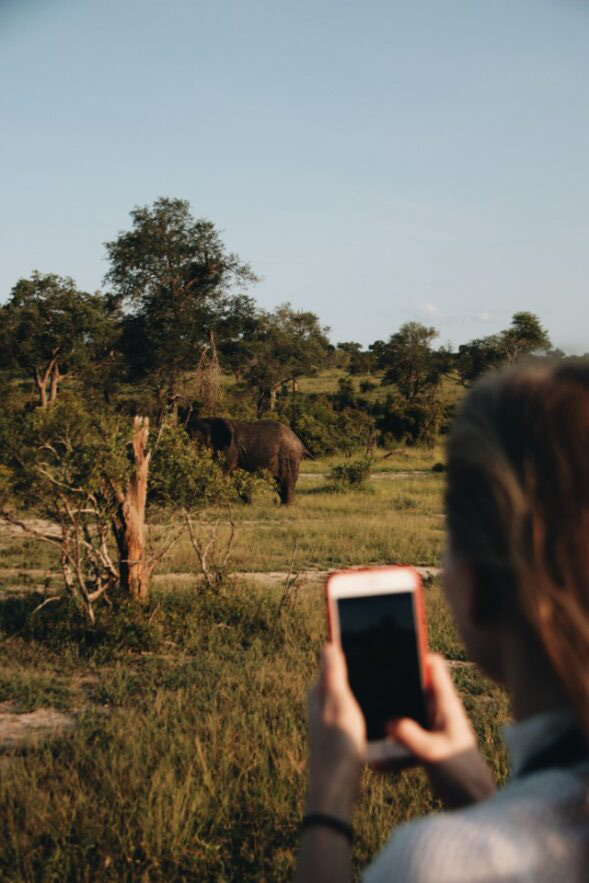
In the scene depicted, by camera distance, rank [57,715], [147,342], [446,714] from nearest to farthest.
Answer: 1. [446,714]
2. [57,715]
3. [147,342]

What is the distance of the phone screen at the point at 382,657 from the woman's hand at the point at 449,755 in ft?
0.12

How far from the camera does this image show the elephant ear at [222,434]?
1758cm

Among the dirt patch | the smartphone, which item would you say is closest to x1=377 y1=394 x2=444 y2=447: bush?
the dirt patch

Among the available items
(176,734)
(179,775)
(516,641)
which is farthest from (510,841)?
(176,734)

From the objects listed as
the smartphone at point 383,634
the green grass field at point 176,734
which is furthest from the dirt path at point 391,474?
the smartphone at point 383,634

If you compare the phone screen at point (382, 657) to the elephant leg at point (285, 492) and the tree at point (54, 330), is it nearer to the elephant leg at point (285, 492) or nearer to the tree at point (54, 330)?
the elephant leg at point (285, 492)

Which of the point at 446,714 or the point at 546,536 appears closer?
the point at 546,536

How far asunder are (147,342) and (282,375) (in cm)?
1068

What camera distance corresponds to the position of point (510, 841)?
80 centimetres

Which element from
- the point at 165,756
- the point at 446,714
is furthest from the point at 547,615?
the point at 165,756

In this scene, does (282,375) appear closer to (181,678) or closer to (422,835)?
(181,678)

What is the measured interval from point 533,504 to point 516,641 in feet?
0.57

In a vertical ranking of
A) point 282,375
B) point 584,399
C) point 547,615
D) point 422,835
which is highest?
point 282,375

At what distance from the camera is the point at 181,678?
536 centimetres
